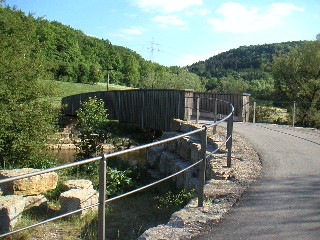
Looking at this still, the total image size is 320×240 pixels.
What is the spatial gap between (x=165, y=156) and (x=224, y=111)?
7.42m

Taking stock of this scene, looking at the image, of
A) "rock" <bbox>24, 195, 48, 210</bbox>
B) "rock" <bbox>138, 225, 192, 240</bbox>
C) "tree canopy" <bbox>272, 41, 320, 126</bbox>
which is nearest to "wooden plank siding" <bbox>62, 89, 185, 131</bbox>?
"rock" <bbox>24, 195, 48, 210</bbox>

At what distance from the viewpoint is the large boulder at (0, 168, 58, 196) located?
9.04 meters

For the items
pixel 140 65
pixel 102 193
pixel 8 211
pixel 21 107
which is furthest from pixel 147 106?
pixel 140 65

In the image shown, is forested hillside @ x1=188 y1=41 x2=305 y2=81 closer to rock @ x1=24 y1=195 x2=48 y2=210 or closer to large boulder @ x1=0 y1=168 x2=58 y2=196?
large boulder @ x1=0 y1=168 x2=58 y2=196

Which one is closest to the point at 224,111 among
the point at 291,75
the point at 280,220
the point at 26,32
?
the point at 26,32

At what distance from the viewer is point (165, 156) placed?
40.8 feet

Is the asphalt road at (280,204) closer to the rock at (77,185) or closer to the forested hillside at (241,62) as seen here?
the rock at (77,185)

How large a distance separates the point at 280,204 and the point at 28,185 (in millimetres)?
6410

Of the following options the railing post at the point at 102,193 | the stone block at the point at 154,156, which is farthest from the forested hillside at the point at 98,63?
the railing post at the point at 102,193

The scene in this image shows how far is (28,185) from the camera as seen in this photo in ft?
30.3

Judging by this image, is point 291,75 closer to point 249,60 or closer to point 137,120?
point 137,120

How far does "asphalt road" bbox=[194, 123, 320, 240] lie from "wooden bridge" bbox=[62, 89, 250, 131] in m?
6.62

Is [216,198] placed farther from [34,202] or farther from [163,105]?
[163,105]

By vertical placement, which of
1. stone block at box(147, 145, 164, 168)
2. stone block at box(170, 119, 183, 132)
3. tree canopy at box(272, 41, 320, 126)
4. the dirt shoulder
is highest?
tree canopy at box(272, 41, 320, 126)
